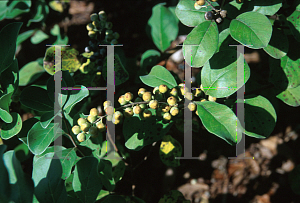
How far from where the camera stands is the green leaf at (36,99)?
1.14 metres

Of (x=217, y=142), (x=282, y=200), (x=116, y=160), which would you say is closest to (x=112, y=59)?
(x=116, y=160)

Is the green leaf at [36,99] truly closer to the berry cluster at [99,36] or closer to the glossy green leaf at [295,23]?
the berry cluster at [99,36]

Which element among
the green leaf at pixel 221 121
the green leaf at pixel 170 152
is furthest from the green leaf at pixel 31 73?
the green leaf at pixel 221 121

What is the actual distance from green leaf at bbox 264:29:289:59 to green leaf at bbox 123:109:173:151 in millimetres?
533

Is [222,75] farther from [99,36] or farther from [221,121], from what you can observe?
[99,36]

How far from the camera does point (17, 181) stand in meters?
0.81

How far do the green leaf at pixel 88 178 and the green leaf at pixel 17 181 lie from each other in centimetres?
22

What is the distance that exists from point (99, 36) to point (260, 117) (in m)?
0.97

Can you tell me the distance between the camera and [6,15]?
1.72 metres

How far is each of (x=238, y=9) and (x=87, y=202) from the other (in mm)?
1086

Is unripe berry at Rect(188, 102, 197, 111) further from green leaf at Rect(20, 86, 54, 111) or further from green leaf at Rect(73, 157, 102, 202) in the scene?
green leaf at Rect(20, 86, 54, 111)

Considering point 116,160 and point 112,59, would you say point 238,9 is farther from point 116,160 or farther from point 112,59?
point 116,160

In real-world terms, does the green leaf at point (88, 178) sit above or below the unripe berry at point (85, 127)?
below

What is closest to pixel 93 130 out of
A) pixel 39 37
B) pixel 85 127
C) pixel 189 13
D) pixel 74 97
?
pixel 85 127
